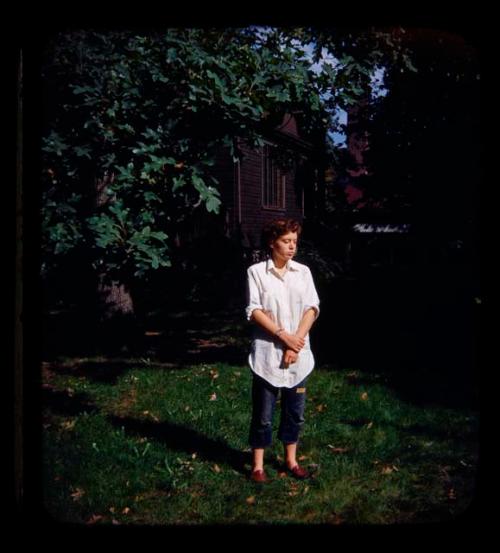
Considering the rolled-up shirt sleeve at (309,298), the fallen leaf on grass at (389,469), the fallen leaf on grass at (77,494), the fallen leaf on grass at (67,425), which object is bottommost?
the fallen leaf on grass at (77,494)

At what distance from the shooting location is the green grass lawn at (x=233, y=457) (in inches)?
149

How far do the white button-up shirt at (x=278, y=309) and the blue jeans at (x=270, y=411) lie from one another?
3.5 inches

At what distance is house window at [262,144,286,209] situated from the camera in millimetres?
18078

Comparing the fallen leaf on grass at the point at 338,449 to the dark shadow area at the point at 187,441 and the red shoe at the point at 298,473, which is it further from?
the dark shadow area at the point at 187,441

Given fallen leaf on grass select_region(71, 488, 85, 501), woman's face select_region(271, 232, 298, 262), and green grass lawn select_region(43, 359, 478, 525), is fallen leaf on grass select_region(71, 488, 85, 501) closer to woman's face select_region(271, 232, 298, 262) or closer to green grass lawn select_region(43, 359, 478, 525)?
green grass lawn select_region(43, 359, 478, 525)

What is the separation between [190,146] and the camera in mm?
5316

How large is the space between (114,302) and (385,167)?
578 centimetres

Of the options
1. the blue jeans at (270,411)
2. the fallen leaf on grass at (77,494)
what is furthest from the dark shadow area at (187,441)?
the fallen leaf on grass at (77,494)

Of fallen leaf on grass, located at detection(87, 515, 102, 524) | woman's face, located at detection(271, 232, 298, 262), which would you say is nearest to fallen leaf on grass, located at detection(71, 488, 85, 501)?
fallen leaf on grass, located at detection(87, 515, 102, 524)

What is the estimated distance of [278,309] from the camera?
3.94m

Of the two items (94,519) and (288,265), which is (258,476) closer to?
(94,519)

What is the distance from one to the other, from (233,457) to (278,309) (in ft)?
4.80

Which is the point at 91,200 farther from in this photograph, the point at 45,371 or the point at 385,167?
the point at 385,167

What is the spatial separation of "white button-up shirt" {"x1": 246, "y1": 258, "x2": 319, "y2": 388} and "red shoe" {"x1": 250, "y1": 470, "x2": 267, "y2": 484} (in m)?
0.72
